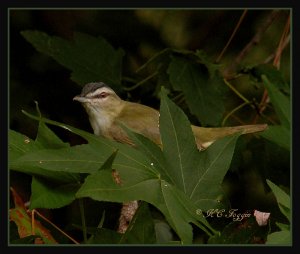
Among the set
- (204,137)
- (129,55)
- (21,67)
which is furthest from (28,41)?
(204,137)

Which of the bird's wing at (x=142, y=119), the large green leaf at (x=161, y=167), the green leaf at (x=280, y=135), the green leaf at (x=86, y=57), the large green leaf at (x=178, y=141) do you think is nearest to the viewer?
the large green leaf at (x=161, y=167)

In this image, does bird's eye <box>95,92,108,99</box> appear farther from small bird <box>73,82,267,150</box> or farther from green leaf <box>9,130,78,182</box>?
green leaf <box>9,130,78,182</box>

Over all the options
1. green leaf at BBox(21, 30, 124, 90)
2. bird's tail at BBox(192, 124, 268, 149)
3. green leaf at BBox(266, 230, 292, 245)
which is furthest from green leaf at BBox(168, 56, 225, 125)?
green leaf at BBox(266, 230, 292, 245)

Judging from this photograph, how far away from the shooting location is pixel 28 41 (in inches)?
71.9

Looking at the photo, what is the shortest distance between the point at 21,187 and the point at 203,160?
708 mm

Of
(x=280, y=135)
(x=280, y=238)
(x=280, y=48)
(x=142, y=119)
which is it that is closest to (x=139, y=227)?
(x=280, y=238)

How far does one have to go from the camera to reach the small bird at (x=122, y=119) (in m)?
1.61

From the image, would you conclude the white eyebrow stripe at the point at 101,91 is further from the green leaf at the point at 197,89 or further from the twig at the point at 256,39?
the twig at the point at 256,39

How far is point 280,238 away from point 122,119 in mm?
674

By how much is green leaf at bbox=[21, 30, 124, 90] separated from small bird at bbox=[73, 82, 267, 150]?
3cm

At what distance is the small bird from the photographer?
1612 millimetres

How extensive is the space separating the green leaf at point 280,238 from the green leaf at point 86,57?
0.71 metres

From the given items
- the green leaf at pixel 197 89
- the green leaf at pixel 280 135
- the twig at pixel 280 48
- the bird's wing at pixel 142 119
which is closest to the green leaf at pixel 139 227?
the green leaf at pixel 280 135

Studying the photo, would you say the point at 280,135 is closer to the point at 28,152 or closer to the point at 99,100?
the point at 28,152
